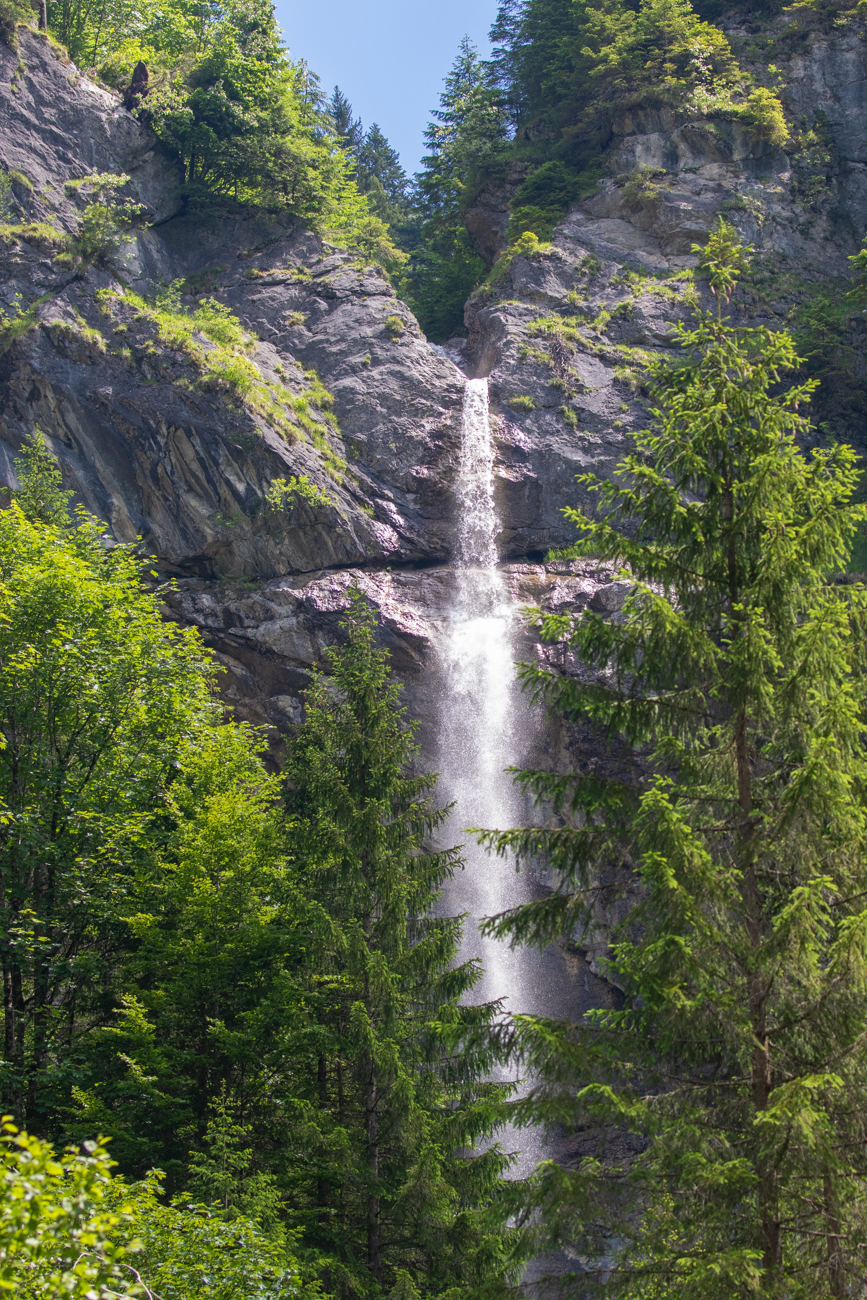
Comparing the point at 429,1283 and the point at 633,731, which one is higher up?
the point at 633,731

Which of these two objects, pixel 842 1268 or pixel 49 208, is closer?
pixel 842 1268

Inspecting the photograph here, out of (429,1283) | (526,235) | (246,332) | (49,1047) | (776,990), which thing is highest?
(526,235)

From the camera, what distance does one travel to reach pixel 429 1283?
33.8 ft

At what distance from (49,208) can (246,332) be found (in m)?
6.21

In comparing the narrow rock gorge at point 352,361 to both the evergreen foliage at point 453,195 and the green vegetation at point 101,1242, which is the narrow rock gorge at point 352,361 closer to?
the evergreen foliage at point 453,195

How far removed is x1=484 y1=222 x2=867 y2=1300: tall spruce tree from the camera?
588 centimetres

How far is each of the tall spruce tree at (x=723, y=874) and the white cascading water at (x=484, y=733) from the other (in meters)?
11.7

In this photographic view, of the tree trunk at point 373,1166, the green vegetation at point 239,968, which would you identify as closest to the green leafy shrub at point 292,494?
the green vegetation at point 239,968

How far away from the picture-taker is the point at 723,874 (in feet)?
21.6

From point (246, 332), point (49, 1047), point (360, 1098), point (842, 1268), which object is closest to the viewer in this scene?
point (842, 1268)

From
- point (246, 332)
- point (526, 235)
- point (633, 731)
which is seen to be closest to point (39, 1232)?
point (633, 731)

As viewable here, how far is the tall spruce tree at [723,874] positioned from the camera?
5883mm

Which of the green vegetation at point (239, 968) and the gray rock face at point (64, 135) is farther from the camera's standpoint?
the gray rock face at point (64, 135)

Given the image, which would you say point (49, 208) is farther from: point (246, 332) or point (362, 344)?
point (362, 344)
